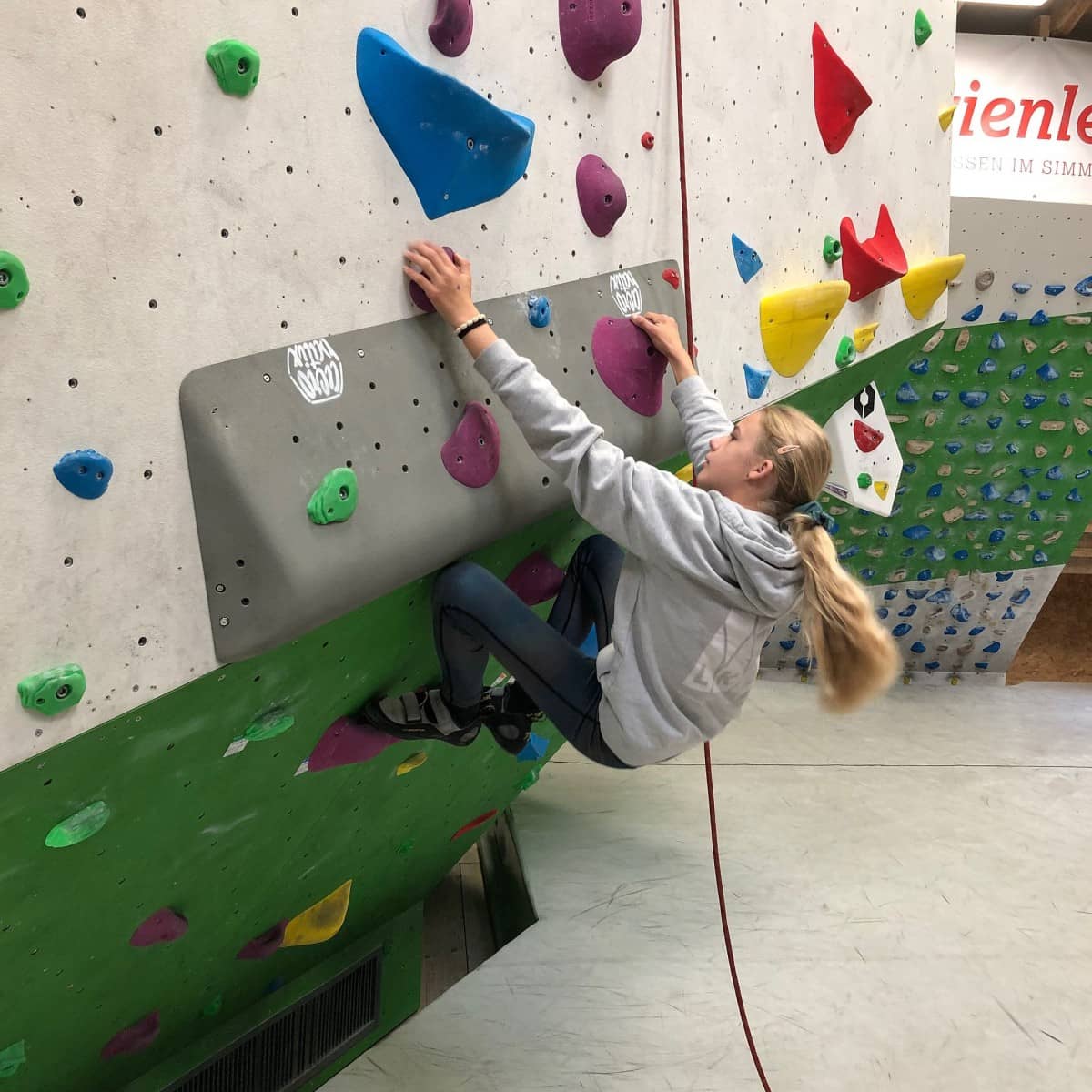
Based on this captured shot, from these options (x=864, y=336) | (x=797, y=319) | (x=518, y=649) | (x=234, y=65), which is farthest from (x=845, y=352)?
(x=234, y=65)

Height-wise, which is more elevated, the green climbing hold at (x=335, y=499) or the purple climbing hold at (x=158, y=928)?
the green climbing hold at (x=335, y=499)

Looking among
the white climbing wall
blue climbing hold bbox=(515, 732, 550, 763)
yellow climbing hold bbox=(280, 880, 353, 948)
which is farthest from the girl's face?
yellow climbing hold bbox=(280, 880, 353, 948)

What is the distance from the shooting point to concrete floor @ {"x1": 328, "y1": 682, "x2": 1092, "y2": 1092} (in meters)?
2.27

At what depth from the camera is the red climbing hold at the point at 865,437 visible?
102 inches

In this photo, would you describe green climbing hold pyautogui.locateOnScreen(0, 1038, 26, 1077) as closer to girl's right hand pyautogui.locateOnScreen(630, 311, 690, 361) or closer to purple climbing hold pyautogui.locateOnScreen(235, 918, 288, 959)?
purple climbing hold pyautogui.locateOnScreen(235, 918, 288, 959)

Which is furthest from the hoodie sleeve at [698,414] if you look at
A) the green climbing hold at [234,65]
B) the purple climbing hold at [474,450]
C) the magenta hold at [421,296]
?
the green climbing hold at [234,65]

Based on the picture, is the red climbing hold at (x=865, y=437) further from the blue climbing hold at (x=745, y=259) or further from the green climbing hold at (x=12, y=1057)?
the green climbing hold at (x=12, y=1057)

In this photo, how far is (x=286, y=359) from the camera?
3.61 feet

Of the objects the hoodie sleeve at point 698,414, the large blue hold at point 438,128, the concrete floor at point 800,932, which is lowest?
the concrete floor at point 800,932

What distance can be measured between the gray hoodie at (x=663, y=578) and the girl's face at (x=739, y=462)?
0.09 m

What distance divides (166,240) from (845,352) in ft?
5.36

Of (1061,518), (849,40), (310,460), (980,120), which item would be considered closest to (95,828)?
(310,460)

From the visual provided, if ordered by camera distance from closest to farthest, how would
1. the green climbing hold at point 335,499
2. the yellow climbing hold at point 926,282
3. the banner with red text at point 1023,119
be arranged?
1. the green climbing hold at point 335,499
2. the yellow climbing hold at point 926,282
3. the banner with red text at point 1023,119

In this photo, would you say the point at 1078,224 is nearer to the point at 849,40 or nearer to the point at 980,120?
the point at 980,120
